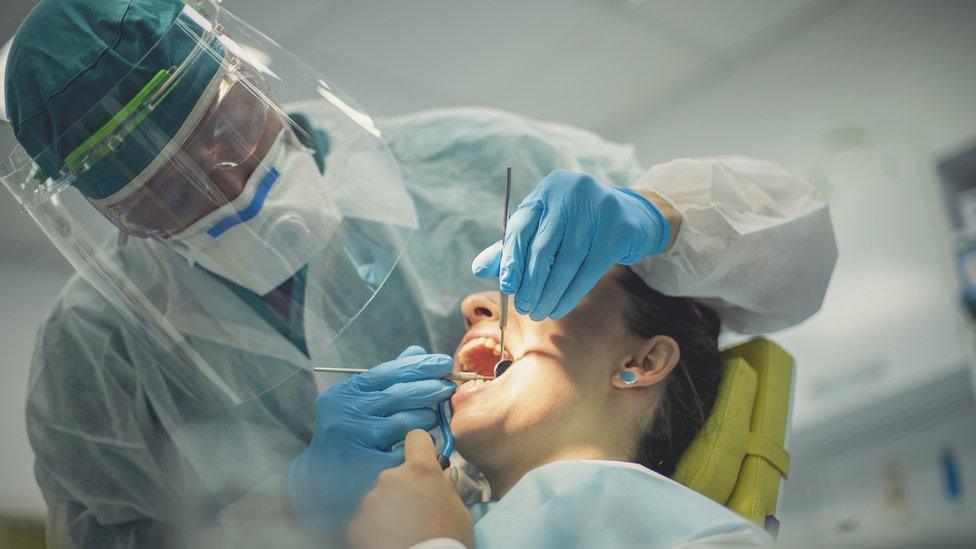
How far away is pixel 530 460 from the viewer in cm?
134

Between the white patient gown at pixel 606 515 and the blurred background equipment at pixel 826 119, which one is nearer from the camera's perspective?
the white patient gown at pixel 606 515

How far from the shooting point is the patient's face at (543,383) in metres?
1.33

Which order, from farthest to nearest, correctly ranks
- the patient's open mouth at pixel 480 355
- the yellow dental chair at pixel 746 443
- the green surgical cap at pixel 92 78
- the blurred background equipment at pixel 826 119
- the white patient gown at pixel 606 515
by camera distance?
the blurred background equipment at pixel 826 119
the patient's open mouth at pixel 480 355
the yellow dental chair at pixel 746 443
the green surgical cap at pixel 92 78
the white patient gown at pixel 606 515

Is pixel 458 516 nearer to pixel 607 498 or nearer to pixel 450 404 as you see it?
pixel 607 498

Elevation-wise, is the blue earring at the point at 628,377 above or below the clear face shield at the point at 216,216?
below

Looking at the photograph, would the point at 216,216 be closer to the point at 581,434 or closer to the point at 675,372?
the point at 581,434

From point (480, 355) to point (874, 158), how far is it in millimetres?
2326

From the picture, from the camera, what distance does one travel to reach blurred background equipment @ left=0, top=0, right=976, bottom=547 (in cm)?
282

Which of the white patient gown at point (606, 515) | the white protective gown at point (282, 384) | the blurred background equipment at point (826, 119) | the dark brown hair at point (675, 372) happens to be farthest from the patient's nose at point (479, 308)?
the blurred background equipment at point (826, 119)

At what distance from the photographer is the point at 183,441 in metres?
1.54

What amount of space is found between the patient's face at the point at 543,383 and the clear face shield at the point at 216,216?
245mm

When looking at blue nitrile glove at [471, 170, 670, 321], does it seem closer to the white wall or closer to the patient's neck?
the patient's neck

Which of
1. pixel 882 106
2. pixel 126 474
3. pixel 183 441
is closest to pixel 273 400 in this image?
pixel 183 441

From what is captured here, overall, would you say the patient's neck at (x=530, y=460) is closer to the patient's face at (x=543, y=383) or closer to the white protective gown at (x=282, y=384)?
the patient's face at (x=543, y=383)
